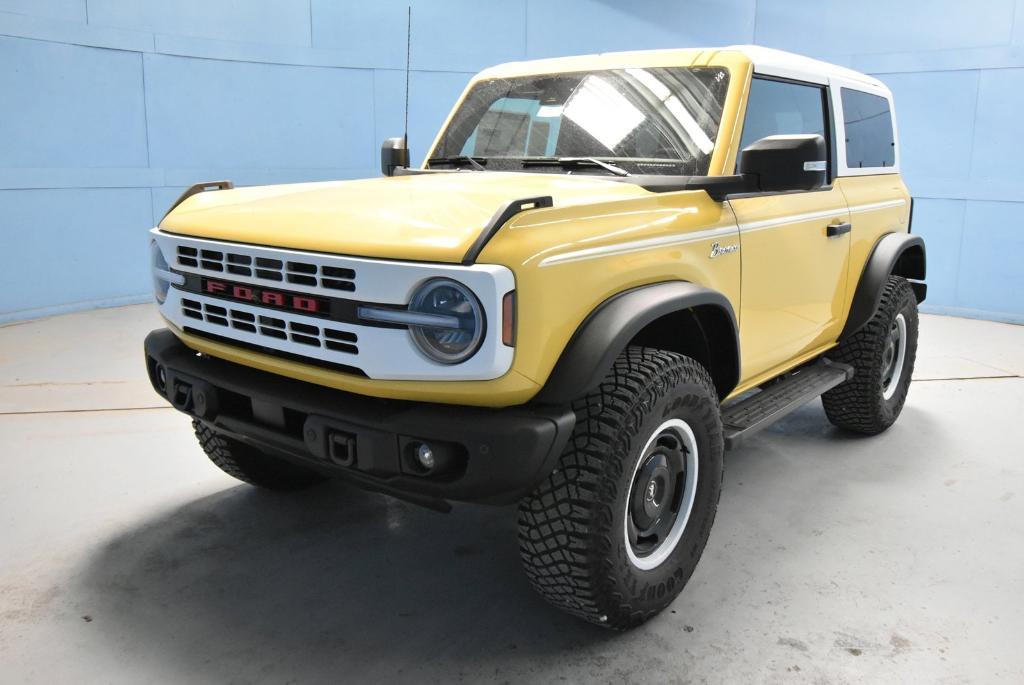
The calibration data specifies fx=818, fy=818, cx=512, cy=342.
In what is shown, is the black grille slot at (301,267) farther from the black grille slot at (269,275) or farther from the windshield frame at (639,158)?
the windshield frame at (639,158)

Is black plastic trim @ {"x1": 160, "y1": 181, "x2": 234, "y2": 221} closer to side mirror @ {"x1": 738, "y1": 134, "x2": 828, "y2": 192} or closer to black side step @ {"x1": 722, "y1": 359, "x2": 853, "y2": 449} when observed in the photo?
side mirror @ {"x1": 738, "y1": 134, "x2": 828, "y2": 192}

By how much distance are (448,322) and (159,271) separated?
1278mm

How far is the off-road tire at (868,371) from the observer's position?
3914 mm

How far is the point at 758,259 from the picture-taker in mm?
2916

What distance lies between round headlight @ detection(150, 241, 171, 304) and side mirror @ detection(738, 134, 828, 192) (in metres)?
1.91

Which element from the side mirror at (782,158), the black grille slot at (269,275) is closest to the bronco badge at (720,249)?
the side mirror at (782,158)

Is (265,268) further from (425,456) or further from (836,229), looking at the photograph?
(836,229)

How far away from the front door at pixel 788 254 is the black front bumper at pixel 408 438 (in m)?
1.21

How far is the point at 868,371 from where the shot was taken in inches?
154

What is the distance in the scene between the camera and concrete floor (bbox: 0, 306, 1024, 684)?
2.28m

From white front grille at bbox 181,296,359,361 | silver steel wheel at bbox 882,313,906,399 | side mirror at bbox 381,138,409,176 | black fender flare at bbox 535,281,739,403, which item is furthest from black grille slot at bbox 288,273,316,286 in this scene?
silver steel wheel at bbox 882,313,906,399

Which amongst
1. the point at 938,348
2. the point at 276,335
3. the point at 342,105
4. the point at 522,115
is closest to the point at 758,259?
the point at 522,115

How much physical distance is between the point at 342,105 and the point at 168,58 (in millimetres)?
1582

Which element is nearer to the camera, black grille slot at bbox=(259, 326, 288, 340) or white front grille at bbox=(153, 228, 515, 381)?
white front grille at bbox=(153, 228, 515, 381)
